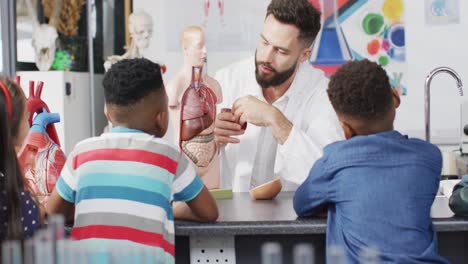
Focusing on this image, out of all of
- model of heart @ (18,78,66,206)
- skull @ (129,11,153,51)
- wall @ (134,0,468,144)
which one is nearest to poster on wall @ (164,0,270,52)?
skull @ (129,11,153,51)

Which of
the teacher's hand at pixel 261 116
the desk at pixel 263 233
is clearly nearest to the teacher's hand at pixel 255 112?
the teacher's hand at pixel 261 116

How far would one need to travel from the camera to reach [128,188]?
5.08 ft

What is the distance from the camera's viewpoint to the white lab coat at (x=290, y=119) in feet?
7.46

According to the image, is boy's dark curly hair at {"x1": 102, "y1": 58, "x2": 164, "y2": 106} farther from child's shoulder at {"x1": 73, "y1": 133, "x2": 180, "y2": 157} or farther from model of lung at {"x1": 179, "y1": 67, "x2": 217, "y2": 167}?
model of lung at {"x1": 179, "y1": 67, "x2": 217, "y2": 167}

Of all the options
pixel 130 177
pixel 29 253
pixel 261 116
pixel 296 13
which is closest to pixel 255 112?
pixel 261 116

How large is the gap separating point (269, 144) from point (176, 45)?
8.03ft

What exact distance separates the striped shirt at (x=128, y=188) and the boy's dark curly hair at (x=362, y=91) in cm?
36

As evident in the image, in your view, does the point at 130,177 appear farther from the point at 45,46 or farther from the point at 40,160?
the point at 45,46

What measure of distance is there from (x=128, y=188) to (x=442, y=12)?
11.3 feet

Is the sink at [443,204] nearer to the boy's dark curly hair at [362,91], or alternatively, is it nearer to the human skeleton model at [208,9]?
the boy's dark curly hair at [362,91]

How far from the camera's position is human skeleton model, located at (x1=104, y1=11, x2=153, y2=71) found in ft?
14.9

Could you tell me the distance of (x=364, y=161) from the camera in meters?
1.60

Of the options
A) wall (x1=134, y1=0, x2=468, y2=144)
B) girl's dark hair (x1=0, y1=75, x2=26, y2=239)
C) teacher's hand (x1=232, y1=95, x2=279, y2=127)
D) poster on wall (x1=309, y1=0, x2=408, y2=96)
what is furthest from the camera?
poster on wall (x1=309, y1=0, x2=408, y2=96)

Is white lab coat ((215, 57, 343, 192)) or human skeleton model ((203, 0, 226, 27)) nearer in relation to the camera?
white lab coat ((215, 57, 343, 192))
